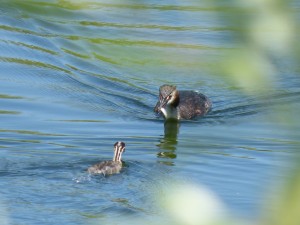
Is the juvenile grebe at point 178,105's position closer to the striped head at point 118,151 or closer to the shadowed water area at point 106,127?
the shadowed water area at point 106,127

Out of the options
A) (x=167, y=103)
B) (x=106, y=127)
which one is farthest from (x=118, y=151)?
(x=167, y=103)

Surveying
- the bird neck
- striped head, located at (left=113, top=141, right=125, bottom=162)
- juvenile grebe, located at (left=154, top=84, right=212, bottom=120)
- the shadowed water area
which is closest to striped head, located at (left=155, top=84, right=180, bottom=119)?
juvenile grebe, located at (left=154, top=84, right=212, bottom=120)

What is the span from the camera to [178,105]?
46.9 feet

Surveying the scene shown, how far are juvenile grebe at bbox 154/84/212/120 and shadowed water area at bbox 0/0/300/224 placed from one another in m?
0.17

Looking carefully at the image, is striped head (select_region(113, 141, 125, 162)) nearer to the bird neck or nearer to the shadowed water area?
the bird neck

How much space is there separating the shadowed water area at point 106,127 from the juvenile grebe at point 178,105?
0.56 feet

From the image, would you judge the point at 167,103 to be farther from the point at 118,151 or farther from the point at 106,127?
the point at 118,151

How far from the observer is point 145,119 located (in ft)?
44.4

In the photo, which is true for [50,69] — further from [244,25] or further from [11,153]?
[244,25]

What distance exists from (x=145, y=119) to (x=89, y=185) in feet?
12.8

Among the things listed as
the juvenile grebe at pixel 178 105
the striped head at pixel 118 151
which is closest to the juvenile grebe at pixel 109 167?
the striped head at pixel 118 151

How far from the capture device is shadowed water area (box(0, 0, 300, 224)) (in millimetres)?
9078

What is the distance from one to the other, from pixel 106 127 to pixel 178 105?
182 cm

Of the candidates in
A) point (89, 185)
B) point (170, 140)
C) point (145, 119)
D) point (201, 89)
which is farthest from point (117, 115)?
point (89, 185)
